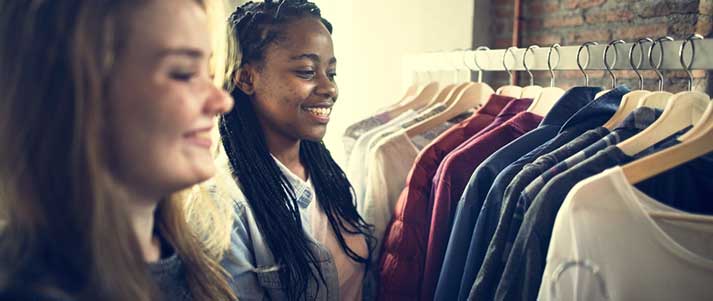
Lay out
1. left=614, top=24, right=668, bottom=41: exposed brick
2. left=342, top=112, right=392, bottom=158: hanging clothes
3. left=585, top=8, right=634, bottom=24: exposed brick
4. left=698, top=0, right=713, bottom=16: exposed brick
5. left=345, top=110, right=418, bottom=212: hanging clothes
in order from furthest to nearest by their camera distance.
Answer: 1. left=585, top=8, right=634, bottom=24: exposed brick
2. left=614, top=24, right=668, bottom=41: exposed brick
3. left=698, top=0, right=713, bottom=16: exposed brick
4. left=342, top=112, right=392, bottom=158: hanging clothes
5. left=345, top=110, right=418, bottom=212: hanging clothes

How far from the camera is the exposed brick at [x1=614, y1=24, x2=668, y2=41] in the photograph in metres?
2.16

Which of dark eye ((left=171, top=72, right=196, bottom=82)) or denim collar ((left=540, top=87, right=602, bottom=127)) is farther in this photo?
denim collar ((left=540, top=87, right=602, bottom=127))

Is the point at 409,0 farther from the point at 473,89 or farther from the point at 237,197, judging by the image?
the point at 237,197

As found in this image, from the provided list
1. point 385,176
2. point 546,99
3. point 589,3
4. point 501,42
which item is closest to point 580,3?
point 589,3

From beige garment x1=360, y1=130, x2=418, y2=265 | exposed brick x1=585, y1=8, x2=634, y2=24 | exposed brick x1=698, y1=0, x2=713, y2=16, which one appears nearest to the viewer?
beige garment x1=360, y1=130, x2=418, y2=265

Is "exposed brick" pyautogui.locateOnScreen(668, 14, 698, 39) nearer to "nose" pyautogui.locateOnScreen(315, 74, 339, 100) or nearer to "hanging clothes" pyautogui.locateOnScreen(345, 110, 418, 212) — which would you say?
"hanging clothes" pyautogui.locateOnScreen(345, 110, 418, 212)

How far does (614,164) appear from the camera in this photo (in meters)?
0.88

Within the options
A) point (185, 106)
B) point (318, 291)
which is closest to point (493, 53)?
point (318, 291)

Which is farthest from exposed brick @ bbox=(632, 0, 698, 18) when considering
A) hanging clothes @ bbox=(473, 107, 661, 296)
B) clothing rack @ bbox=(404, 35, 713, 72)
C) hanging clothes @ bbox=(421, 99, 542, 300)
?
hanging clothes @ bbox=(473, 107, 661, 296)

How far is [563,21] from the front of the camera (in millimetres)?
2559

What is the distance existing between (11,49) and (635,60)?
3.18 ft

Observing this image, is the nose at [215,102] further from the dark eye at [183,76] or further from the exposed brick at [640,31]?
the exposed brick at [640,31]

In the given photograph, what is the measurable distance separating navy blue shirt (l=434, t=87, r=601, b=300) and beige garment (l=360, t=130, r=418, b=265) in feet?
0.91

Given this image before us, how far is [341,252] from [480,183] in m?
0.34
